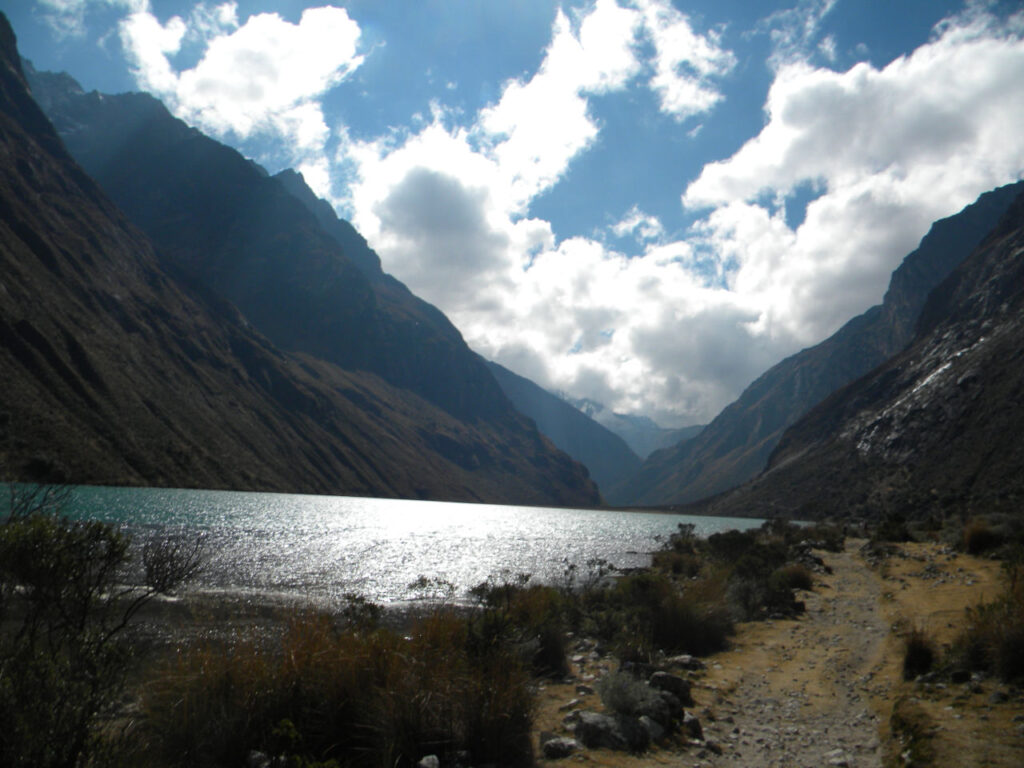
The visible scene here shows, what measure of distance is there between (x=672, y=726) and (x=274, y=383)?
19028 cm

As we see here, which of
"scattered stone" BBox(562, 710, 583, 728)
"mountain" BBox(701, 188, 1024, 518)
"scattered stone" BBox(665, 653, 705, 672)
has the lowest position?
"scattered stone" BBox(665, 653, 705, 672)

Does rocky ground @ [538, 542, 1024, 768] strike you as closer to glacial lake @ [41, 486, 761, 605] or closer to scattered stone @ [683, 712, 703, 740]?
scattered stone @ [683, 712, 703, 740]

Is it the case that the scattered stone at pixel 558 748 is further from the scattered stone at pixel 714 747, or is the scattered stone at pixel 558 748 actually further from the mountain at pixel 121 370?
the mountain at pixel 121 370

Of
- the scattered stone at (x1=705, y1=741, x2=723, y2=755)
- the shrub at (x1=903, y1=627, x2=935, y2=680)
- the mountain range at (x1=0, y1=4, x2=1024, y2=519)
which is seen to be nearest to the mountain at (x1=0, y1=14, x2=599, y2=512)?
the mountain range at (x1=0, y1=4, x2=1024, y2=519)

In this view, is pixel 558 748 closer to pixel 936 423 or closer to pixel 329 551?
pixel 329 551

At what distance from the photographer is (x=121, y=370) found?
108188 mm

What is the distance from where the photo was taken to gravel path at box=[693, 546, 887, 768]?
21.7ft

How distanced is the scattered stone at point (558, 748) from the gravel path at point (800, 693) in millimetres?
1562

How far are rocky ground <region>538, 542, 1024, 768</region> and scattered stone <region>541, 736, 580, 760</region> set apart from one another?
0.08 m

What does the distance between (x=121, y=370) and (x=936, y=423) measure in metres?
170

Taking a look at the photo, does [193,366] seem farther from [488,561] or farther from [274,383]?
[488,561]

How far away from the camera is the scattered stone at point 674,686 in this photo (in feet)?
27.2

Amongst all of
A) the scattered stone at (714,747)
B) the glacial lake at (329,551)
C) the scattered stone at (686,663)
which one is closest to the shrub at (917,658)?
the scattered stone at (686,663)

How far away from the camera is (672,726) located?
7312 millimetres
